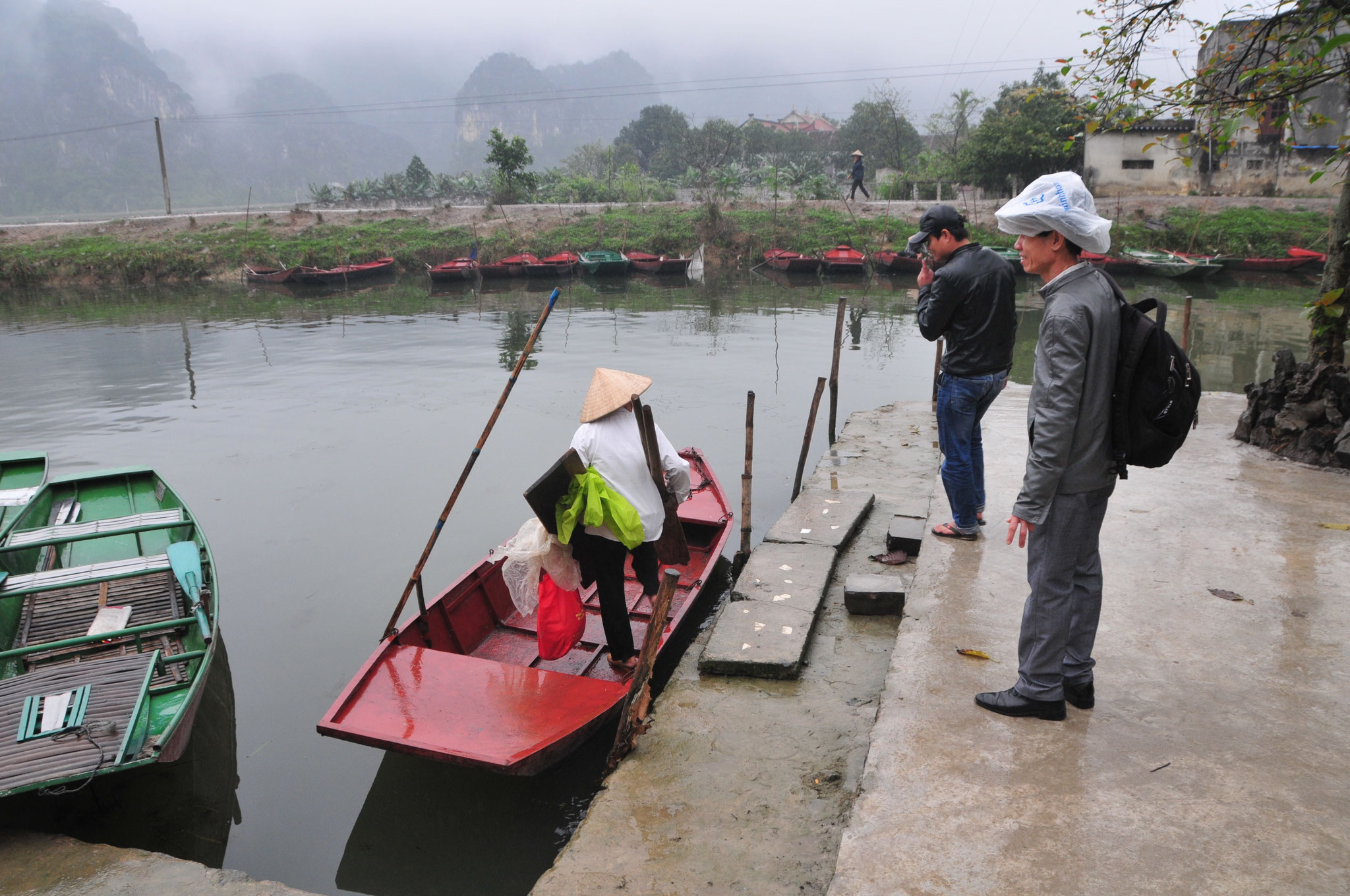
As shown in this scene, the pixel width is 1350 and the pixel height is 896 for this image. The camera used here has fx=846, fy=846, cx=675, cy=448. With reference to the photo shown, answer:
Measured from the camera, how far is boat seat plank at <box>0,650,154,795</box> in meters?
3.44

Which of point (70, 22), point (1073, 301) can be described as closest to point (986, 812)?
point (1073, 301)

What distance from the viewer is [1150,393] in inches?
99.0

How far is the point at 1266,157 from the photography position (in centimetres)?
2705

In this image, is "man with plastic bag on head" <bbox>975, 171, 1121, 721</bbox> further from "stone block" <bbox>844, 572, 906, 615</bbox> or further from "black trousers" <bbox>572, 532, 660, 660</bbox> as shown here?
"black trousers" <bbox>572, 532, 660, 660</bbox>

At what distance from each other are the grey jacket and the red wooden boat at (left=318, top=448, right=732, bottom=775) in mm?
2248

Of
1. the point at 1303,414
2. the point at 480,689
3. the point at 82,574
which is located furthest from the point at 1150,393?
the point at 82,574

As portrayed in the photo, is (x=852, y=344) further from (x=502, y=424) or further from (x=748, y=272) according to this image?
(x=748, y=272)

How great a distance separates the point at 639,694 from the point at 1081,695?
170 centimetres

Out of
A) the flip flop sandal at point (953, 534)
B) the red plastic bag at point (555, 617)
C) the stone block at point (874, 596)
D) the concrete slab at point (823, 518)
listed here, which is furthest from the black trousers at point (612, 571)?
the flip flop sandal at point (953, 534)

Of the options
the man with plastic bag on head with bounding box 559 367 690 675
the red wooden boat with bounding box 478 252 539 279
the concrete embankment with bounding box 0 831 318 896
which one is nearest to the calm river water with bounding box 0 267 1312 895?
the concrete embankment with bounding box 0 831 318 896

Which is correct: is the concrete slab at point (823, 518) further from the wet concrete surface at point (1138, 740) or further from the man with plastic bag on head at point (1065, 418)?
the man with plastic bag on head at point (1065, 418)

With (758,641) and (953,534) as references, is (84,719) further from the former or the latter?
(953,534)

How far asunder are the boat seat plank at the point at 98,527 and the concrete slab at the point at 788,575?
397cm

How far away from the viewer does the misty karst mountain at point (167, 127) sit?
95.4 meters
